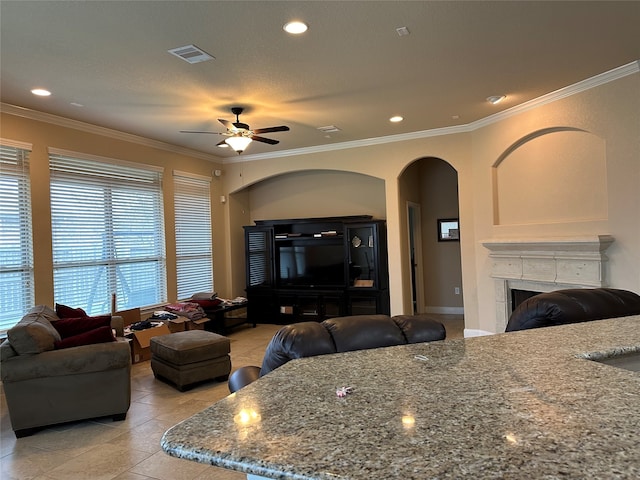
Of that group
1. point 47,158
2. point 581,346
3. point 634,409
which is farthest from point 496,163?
point 47,158

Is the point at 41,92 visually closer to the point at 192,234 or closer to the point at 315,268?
the point at 192,234

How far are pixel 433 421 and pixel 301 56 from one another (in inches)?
126

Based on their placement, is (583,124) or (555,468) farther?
(583,124)

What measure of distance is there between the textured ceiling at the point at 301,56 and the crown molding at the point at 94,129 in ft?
0.40

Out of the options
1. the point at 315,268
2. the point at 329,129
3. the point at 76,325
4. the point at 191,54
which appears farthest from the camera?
the point at 315,268

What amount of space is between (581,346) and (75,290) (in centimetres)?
524

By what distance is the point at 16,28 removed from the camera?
2.89 meters

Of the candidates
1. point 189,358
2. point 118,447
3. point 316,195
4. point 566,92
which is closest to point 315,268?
point 316,195

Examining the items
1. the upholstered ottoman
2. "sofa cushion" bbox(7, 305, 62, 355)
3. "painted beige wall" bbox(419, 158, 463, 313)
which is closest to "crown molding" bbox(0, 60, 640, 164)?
"painted beige wall" bbox(419, 158, 463, 313)

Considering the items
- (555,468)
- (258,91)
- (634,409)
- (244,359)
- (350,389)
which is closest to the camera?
(555,468)

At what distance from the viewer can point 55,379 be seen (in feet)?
10.9

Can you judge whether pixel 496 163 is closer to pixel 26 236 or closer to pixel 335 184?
pixel 335 184

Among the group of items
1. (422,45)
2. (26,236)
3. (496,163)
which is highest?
(422,45)

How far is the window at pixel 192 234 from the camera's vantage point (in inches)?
259
